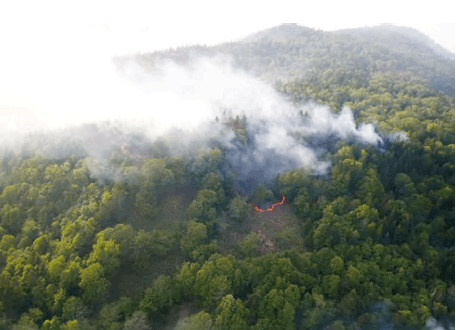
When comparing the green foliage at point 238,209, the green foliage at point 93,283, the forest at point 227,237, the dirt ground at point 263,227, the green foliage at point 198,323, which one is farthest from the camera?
the green foliage at point 238,209

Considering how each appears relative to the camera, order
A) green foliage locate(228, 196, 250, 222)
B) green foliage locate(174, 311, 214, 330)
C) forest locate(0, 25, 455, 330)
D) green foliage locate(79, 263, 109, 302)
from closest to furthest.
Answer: green foliage locate(174, 311, 214, 330)
forest locate(0, 25, 455, 330)
green foliage locate(79, 263, 109, 302)
green foliage locate(228, 196, 250, 222)

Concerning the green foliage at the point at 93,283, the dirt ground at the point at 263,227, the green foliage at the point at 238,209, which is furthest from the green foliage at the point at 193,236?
the green foliage at the point at 93,283

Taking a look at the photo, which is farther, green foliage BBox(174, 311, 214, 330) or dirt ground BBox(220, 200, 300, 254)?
dirt ground BBox(220, 200, 300, 254)

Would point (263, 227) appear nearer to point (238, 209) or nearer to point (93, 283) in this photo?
point (238, 209)

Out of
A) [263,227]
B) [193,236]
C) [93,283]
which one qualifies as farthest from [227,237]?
[93,283]

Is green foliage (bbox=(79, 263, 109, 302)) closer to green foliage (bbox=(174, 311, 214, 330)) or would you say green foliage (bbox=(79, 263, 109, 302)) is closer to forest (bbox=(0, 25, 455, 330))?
forest (bbox=(0, 25, 455, 330))

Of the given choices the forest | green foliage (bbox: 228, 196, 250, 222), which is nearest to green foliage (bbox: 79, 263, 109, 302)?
the forest

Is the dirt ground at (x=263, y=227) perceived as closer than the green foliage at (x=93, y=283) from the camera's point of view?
No

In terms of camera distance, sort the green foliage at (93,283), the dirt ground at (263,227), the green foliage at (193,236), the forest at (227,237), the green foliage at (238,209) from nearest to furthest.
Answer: the forest at (227,237) → the green foliage at (93,283) → the green foliage at (193,236) → the dirt ground at (263,227) → the green foliage at (238,209)

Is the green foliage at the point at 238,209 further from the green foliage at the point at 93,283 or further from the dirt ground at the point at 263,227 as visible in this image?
the green foliage at the point at 93,283
